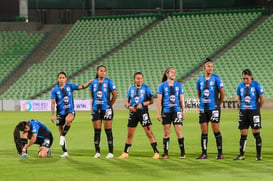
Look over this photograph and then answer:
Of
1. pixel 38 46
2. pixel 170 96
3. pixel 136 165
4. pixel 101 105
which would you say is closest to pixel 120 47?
pixel 38 46

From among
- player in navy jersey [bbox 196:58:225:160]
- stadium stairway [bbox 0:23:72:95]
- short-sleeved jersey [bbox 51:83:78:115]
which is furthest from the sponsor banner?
player in navy jersey [bbox 196:58:225:160]

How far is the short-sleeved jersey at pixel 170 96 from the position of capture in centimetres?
1422

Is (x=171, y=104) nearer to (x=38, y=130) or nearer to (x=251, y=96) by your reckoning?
(x=251, y=96)

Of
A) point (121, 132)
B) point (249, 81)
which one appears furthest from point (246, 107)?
point (121, 132)

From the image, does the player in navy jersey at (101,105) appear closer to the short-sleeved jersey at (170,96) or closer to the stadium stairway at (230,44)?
the short-sleeved jersey at (170,96)

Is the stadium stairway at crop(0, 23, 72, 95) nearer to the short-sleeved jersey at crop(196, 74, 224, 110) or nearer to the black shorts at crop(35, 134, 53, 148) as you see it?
the black shorts at crop(35, 134, 53, 148)

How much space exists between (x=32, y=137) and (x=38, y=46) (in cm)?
3997

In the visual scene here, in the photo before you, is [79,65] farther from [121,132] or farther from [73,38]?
[121,132]

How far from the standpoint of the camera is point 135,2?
56688mm

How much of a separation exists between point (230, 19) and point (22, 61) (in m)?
18.8

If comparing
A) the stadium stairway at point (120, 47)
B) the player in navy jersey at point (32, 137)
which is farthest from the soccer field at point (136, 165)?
the stadium stairway at point (120, 47)

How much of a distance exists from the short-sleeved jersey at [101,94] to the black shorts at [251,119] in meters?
3.30

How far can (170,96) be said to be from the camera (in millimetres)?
14219

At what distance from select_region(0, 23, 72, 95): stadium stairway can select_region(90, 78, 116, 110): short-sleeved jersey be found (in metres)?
35.4
